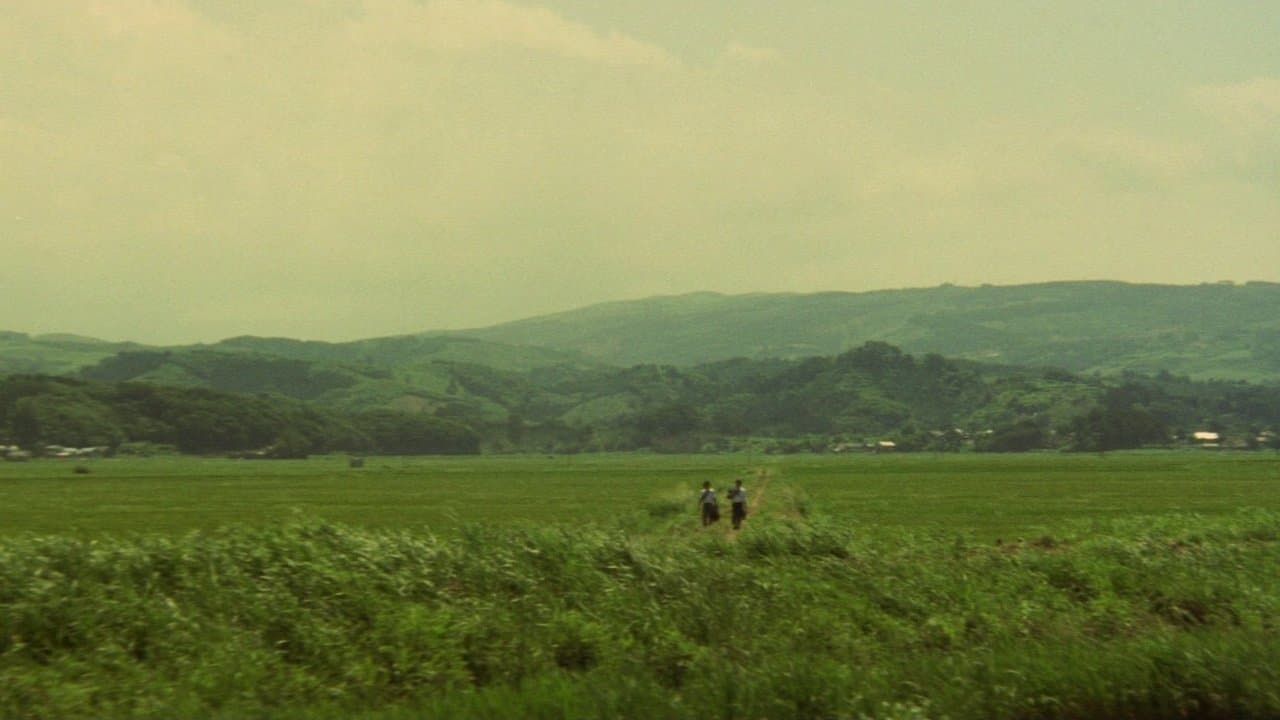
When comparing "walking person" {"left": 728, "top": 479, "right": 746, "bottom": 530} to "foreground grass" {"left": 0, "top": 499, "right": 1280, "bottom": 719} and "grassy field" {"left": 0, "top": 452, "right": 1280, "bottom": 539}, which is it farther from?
"foreground grass" {"left": 0, "top": 499, "right": 1280, "bottom": 719}

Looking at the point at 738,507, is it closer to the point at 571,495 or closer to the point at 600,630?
the point at 600,630

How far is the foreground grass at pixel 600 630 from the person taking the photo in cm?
1571

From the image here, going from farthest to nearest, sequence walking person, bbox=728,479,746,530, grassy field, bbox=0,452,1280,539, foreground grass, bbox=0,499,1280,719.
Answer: grassy field, bbox=0,452,1280,539 → walking person, bbox=728,479,746,530 → foreground grass, bbox=0,499,1280,719

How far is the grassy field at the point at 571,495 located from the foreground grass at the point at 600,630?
162 inches

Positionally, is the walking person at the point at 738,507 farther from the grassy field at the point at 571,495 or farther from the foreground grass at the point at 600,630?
the foreground grass at the point at 600,630

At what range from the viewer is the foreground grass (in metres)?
15.7

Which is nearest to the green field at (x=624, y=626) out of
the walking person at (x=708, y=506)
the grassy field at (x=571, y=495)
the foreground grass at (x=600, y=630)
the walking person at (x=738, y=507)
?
the foreground grass at (x=600, y=630)

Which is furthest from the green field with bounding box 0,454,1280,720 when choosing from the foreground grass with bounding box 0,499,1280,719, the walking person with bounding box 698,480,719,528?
the walking person with bounding box 698,480,719,528

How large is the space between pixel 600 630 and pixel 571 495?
68.9 m

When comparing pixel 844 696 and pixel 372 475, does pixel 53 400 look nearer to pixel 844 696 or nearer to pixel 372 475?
pixel 372 475

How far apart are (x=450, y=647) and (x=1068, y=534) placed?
26.5 metres

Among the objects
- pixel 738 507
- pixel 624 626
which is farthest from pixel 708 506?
pixel 624 626

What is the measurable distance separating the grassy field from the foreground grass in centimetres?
411

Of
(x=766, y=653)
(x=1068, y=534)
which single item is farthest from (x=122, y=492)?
(x=766, y=653)
